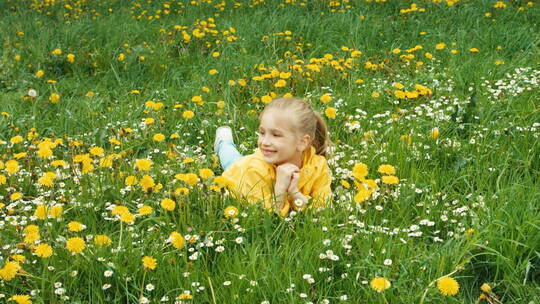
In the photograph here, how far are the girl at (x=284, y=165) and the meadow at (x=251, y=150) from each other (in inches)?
5.8

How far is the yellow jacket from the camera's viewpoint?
286 cm

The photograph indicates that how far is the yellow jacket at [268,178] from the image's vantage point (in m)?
2.86

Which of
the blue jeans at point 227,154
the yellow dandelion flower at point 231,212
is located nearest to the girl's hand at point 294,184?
the yellow dandelion flower at point 231,212

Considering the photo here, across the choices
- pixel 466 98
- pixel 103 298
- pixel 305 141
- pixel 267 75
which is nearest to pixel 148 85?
pixel 267 75

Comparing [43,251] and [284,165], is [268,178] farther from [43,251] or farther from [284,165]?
[43,251]

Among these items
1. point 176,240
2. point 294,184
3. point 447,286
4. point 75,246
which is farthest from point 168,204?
point 447,286

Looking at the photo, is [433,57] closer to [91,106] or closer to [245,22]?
[245,22]

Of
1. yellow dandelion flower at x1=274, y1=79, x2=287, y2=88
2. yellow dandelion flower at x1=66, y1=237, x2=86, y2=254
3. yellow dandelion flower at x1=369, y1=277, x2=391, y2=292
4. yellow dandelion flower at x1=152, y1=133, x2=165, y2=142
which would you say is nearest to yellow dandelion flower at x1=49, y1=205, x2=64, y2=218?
yellow dandelion flower at x1=66, y1=237, x2=86, y2=254

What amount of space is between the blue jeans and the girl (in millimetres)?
282

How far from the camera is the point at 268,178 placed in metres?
2.95

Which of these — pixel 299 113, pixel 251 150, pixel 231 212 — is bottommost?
pixel 251 150

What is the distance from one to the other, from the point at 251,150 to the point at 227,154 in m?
0.26

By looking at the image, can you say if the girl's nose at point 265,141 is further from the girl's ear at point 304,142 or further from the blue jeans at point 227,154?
the blue jeans at point 227,154

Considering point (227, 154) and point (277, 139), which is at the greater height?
point (277, 139)
